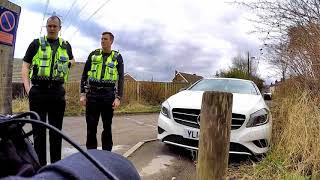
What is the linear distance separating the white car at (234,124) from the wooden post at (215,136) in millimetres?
2791

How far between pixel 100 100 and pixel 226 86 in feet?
11.0

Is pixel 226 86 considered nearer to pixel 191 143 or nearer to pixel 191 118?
pixel 191 118

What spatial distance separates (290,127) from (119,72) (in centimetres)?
250

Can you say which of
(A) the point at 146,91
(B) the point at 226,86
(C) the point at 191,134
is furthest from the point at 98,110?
(A) the point at 146,91

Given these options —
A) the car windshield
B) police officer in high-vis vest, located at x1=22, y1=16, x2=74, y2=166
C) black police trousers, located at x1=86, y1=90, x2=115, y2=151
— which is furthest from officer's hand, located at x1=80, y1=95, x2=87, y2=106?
the car windshield

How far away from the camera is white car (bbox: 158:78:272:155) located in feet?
21.4

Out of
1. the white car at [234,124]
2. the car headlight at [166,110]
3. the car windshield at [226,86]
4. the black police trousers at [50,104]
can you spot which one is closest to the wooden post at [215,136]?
the black police trousers at [50,104]

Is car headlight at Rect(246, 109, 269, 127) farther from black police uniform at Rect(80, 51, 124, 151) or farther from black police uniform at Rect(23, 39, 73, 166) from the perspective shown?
black police uniform at Rect(23, 39, 73, 166)

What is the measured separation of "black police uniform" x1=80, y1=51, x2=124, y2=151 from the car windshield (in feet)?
9.03

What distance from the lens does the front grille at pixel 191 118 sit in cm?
661

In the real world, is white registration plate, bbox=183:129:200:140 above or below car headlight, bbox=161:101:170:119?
below

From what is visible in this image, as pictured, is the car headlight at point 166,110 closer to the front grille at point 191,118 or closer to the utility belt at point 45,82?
the front grille at point 191,118

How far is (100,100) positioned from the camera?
5.83 m

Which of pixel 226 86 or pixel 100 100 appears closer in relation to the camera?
pixel 100 100
